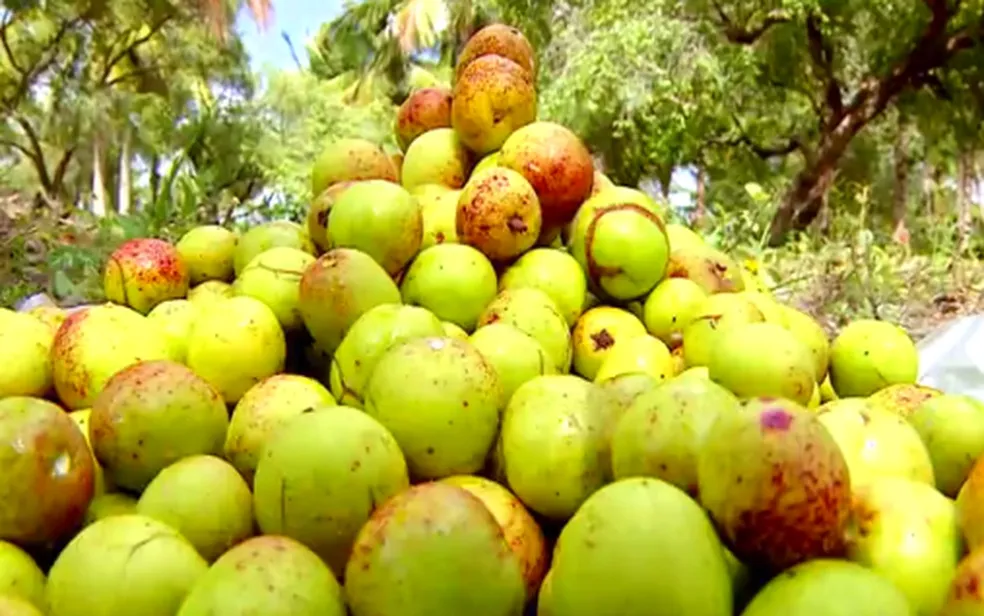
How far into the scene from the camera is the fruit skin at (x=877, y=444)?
1.32 metres

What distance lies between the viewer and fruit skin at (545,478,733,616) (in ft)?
3.24

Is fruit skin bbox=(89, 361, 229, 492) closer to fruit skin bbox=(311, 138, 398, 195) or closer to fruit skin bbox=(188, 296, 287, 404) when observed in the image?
fruit skin bbox=(188, 296, 287, 404)

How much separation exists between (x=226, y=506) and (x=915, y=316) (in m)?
5.25

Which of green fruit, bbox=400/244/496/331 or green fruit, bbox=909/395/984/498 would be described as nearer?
green fruit, bbox=909/395/984/498

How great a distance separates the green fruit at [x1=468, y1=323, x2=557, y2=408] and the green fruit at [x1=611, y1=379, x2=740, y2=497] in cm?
32

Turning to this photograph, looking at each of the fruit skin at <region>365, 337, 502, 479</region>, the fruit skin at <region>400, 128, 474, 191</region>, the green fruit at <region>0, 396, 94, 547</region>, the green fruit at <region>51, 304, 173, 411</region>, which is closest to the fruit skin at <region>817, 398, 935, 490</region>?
the fruit skin at <region>365, 337, 502, 479</region>

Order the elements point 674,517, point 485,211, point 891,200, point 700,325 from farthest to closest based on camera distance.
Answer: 1. point 891,200
2. point 485,211
3. point 700,325
4. point 674,517

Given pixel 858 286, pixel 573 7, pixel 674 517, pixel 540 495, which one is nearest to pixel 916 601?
pixel 674 517

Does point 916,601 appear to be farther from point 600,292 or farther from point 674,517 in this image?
point 600,292

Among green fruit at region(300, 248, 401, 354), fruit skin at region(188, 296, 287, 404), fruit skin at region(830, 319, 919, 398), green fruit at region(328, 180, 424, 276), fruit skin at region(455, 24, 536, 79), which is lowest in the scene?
fruit skin at region(830, 319, 919, 398)

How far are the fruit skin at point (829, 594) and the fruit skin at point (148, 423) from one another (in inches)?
33.2

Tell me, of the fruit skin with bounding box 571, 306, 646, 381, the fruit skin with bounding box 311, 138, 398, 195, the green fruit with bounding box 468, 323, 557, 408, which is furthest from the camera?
the fruit skin with bounding box 311, 138, 398, 195

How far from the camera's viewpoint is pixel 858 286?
5621 mm

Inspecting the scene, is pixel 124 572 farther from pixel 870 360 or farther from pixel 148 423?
pixel 870 360
